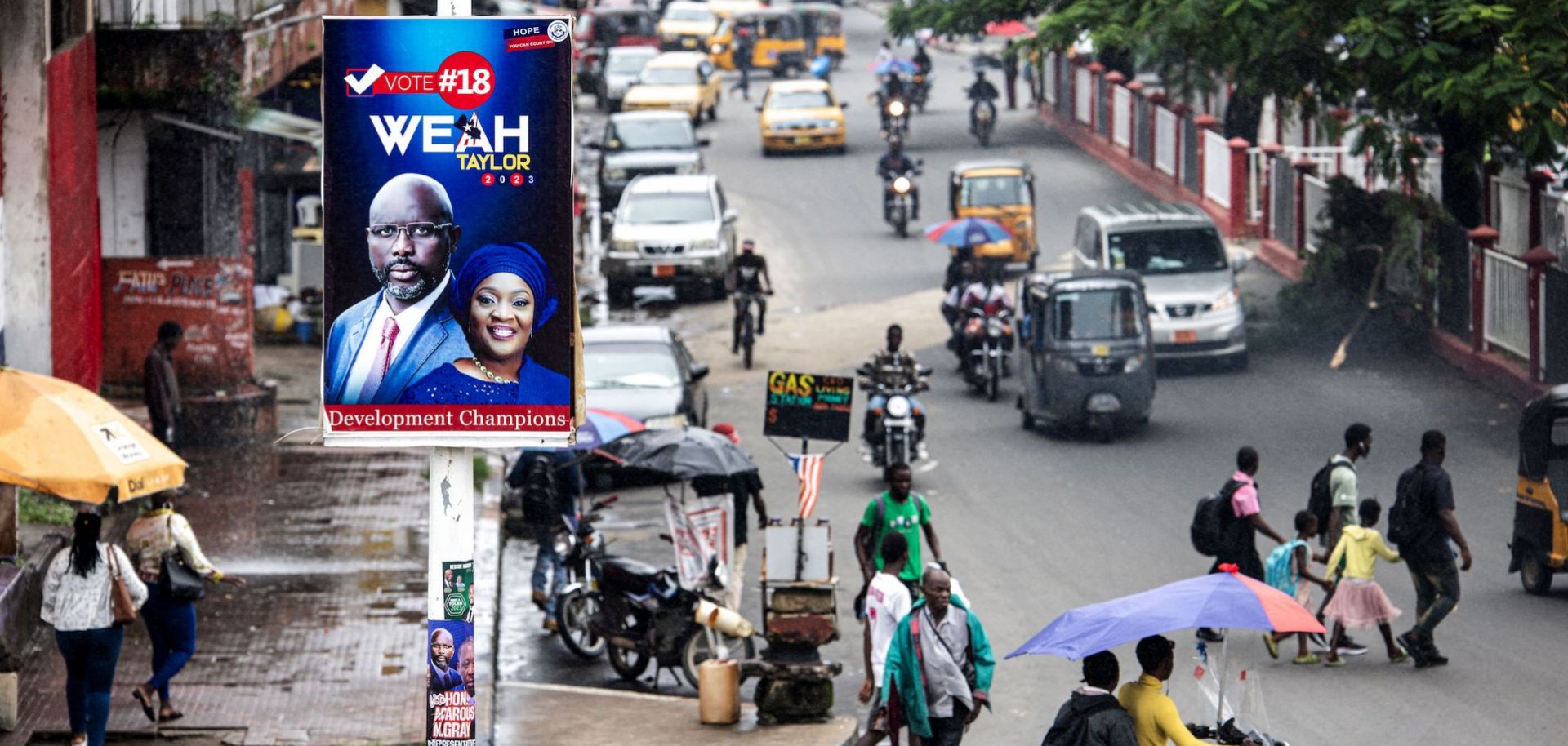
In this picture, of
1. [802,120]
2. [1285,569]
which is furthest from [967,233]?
[802,120]

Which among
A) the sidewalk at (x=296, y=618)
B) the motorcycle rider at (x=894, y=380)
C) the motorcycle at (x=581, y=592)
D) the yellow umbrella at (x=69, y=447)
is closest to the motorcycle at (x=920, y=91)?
the motorcycle rider at (x=894, y=380)

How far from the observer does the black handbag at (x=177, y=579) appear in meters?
13.2

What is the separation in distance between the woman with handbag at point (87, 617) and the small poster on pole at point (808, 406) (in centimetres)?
581

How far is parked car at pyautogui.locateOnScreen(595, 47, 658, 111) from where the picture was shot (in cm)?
5275

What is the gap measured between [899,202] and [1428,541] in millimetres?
23677

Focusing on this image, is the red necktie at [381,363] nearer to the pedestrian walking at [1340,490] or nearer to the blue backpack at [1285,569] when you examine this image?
the blue backpack at [1285,569]

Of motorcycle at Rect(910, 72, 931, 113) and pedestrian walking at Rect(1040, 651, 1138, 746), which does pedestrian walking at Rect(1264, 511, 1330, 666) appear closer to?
pedestrian walking at Rect(1040, 651, 1138, 746)

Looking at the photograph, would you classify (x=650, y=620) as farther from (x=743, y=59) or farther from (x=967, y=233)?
(x=743, y=59)

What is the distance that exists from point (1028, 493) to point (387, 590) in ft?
22.3

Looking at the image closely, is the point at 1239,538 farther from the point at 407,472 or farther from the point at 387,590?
the point at 407,472

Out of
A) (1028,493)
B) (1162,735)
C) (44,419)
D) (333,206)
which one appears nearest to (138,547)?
(44,419)

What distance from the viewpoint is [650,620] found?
14.8m

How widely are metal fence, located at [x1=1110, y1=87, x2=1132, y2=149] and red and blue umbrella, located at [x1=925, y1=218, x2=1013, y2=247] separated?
15182 mm

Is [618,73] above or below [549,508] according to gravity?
above
